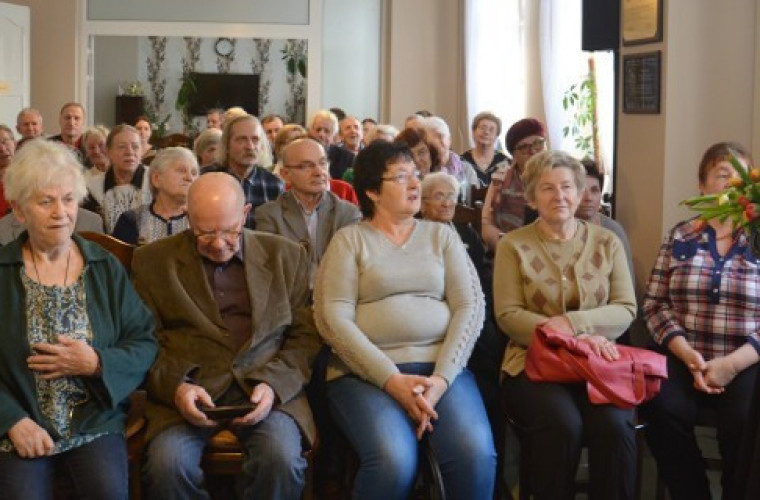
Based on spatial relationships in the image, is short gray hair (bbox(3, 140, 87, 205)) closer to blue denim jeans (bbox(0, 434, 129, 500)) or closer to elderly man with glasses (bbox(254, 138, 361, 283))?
blue denim jeans (bbox(0, 434, 129, 500))

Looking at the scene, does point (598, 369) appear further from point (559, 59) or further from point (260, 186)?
point (559, 59)

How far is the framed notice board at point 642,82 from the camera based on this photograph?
4871mm

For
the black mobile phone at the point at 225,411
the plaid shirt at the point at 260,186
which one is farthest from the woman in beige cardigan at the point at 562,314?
the plaid shirt at the point at 260,186

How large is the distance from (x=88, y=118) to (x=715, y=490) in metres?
9.95

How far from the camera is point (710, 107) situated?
4.81 meters

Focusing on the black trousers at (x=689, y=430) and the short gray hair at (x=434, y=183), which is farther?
the short gray hair at (x=434, y=183)

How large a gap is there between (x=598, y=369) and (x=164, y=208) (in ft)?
6.53

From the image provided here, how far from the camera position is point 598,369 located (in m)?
3.52

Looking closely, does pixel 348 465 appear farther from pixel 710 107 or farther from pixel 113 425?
pixel 710 107

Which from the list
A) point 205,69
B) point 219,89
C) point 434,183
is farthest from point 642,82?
point 205,69

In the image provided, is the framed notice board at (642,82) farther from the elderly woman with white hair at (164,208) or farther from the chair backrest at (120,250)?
the chair backrest at (120,250)

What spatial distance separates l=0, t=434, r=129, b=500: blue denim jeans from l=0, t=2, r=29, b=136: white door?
28.7 feet

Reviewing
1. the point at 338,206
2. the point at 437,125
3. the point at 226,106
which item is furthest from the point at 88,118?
the point at 338,206

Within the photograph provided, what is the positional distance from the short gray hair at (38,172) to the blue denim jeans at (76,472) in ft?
2.29
